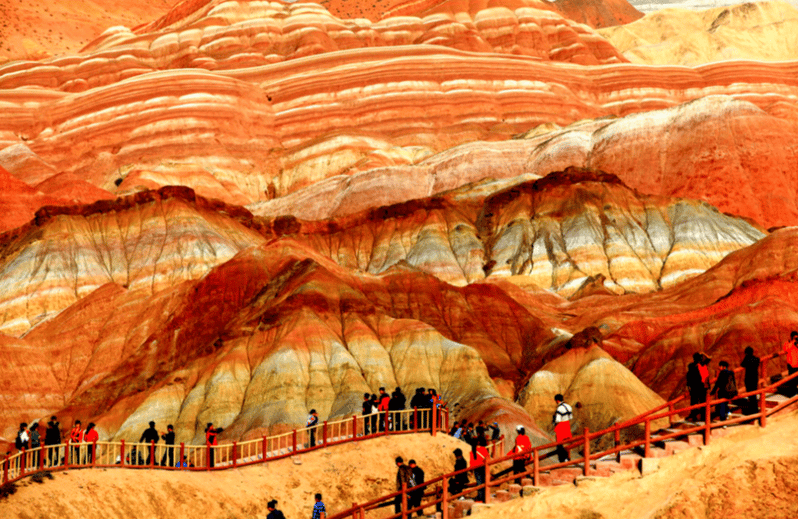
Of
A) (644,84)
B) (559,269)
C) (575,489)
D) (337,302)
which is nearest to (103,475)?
(575,489)

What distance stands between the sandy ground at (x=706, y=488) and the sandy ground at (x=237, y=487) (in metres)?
12.5

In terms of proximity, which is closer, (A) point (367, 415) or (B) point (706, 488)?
(B) point (706, 488)

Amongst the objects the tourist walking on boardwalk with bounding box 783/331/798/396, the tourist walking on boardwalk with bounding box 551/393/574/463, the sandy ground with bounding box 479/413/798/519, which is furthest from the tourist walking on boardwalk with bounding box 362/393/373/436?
the tourist walking on boardwalk with bounding box 783/331/798/396

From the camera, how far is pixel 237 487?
133 feet

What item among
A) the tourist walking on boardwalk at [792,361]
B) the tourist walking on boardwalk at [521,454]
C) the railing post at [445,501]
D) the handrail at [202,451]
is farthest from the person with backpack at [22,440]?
the tourist walking on boardwalk at [792,361]

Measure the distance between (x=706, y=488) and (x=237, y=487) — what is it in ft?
58.5

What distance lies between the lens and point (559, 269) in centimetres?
12119

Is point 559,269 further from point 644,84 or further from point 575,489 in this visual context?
point 575,489

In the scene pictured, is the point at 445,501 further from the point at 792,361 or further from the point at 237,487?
the point at 237,487

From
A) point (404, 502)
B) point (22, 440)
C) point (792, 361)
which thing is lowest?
point (404, 502)

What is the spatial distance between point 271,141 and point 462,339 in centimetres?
8782

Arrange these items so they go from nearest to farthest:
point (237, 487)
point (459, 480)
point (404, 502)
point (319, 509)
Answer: point (404, 502)
point (319, 509)
point (459, 480)
point (237, 487)

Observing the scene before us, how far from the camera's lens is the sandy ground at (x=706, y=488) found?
86.5 feet

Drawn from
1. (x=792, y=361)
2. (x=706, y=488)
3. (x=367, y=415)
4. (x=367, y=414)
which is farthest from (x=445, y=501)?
(x=367, y=414)
